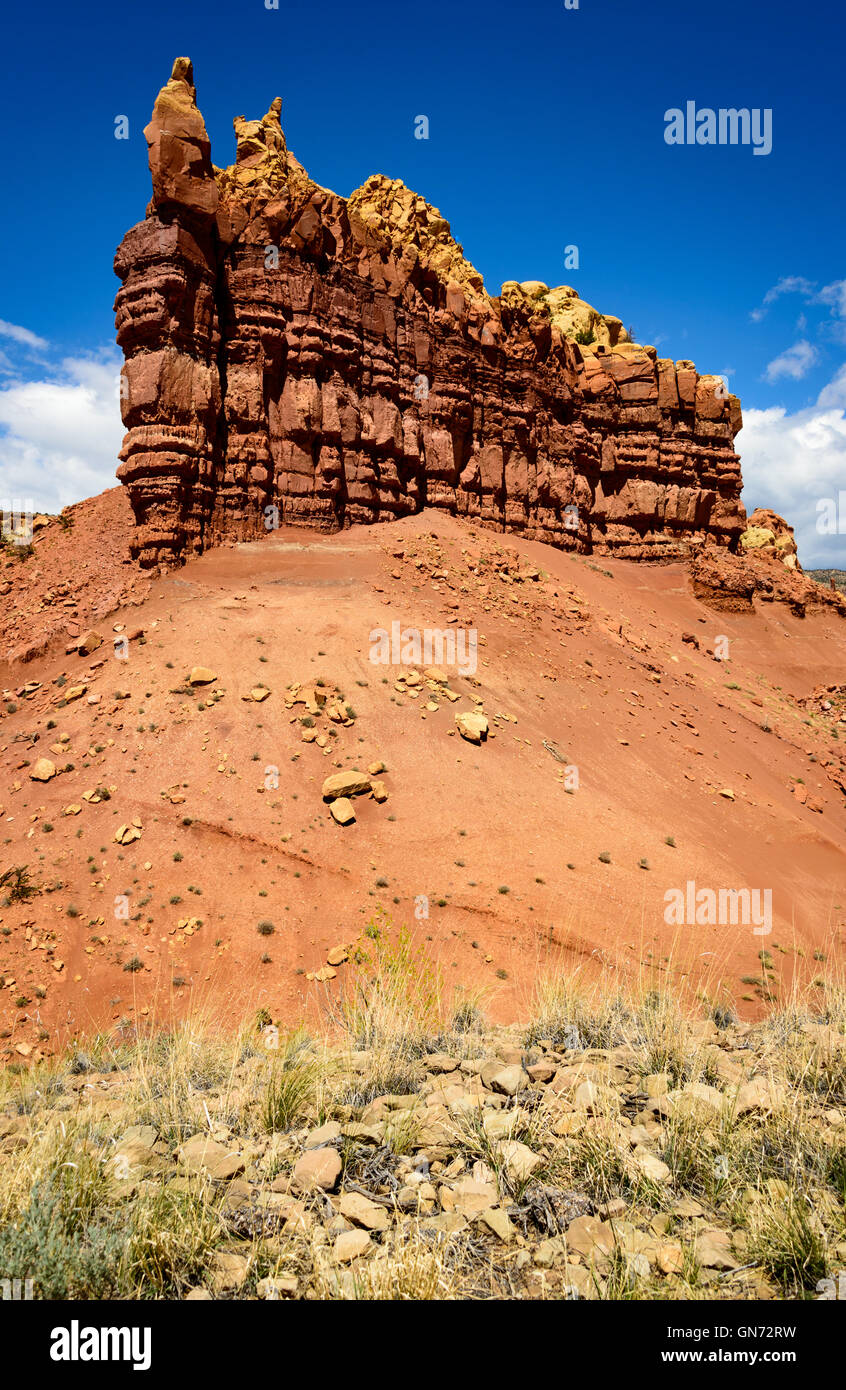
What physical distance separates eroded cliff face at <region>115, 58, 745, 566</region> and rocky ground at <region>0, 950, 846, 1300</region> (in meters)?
18.9

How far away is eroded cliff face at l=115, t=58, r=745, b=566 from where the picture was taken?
20703mm

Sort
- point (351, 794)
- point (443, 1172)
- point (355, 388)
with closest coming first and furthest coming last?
1. point (443, 1172)
2. point (351, 794)
3. point (355, 388)

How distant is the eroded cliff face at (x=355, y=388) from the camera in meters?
20.7

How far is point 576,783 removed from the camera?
647 inches

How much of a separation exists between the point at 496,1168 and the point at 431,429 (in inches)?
1139

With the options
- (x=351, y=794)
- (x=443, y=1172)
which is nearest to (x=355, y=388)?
(x=351, y=794)

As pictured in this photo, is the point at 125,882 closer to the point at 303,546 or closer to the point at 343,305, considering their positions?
the point at 303,546

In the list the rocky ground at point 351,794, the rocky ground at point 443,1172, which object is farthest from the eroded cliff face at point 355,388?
the rocky ground at point 443,1172

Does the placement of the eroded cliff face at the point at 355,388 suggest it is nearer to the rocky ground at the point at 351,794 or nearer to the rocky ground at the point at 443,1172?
the rocky ground at the point at 351,794

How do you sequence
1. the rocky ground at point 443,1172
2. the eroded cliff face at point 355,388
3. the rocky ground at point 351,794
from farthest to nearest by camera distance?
the eroded cliff face at point 355,388, the rocky ground at point 351,794, the rocky ground at point 443,1172

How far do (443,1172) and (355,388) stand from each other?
86.9ft

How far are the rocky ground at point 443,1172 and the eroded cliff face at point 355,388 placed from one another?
62.1ft

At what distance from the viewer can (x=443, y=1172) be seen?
12.7 ft

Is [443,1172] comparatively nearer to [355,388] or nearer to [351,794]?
[351,794]
